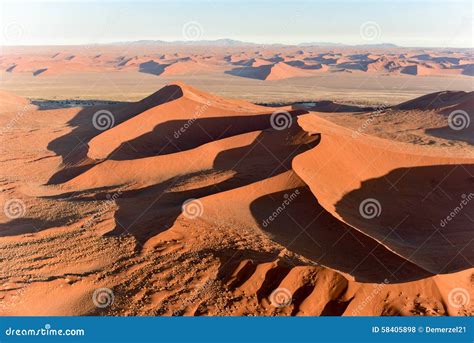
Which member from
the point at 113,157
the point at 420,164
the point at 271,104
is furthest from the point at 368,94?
the point at 113,157

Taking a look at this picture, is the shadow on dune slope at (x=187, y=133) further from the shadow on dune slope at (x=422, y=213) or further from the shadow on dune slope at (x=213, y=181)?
the shadow on dune slope at (x=422, y=213)

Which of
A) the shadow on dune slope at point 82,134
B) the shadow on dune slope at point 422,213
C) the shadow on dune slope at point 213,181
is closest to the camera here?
→ the shadow on dune slope at point 422,213

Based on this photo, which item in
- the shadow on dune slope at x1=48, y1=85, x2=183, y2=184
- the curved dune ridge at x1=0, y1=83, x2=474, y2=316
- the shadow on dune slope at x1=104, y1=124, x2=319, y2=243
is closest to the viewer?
the curved dune ridge at x1=0, y1=83, x2=474, y2=316

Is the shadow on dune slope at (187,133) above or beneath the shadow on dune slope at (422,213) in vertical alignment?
above

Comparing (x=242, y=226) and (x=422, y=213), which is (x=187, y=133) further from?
(x=422, y=213)

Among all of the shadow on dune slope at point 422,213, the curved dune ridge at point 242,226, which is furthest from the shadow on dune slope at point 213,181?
the shadow on dune slope at point 422,213

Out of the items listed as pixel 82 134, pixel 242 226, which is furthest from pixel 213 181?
pixel 82 134

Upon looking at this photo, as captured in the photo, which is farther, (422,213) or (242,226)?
(422,213)

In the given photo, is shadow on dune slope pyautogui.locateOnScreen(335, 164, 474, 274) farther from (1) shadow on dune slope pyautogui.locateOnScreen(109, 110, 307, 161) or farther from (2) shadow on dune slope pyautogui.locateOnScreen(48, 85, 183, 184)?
(2) shadow on dune slope pyautogui.locateOnScreen(48, 85, 183, 184)

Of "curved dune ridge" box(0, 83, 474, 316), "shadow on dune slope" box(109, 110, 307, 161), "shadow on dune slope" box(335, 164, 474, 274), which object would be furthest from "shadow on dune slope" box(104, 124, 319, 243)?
"shadow on dune slope" box(109, 110, 307, 161)

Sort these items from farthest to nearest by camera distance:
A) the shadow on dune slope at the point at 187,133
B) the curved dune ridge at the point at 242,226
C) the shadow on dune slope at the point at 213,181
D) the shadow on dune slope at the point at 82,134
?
the shadow on dune slope at the point at 187,133 < the shadow on dune slope at the point at 82,134 < the shadow on dune slope at the point at 213,181 < the curved dune ridge at the point at 242,226
